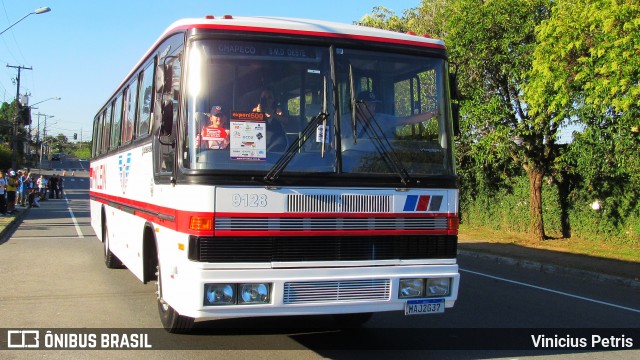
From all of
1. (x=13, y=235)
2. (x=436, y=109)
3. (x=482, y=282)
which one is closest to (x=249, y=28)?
(x=436, y=109)

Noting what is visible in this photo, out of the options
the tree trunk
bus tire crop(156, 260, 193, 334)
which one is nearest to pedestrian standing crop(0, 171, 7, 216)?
the tree trunk

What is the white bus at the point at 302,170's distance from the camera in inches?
226

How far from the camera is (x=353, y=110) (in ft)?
20.4

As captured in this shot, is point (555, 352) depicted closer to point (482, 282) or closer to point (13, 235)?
point (482, 282)

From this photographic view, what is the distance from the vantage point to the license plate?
244 inches

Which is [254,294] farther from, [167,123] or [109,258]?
[109,258]

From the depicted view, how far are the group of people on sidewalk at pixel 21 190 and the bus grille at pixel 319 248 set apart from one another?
76.3ft

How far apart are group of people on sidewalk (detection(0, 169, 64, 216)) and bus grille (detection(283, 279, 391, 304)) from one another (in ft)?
77.0

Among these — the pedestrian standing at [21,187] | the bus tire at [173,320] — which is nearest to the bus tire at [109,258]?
the bus tire at [173,320]

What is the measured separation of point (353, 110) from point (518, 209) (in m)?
18.0

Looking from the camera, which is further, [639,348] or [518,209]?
[518,209]

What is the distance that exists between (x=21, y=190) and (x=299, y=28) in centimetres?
3277

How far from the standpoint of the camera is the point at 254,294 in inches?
227

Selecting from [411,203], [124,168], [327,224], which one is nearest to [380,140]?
[411,203]
